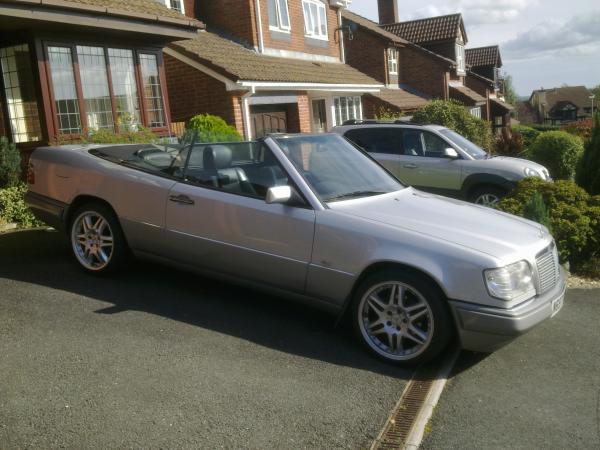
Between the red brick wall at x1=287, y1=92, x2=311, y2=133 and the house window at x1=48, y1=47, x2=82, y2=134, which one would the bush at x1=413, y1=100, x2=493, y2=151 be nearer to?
the red brick wall at x1=287, y1=92, x2=311, y2=133

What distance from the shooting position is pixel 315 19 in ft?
74.9

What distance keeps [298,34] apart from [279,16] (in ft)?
4.93

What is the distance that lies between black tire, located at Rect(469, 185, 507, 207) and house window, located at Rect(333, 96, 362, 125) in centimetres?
1262

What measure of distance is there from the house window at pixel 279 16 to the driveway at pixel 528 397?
53.1ft

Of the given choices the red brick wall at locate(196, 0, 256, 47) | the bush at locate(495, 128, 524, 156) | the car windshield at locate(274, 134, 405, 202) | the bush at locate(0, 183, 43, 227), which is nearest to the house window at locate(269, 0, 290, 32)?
the red brick wall at locate(196, 0, 256, 47)

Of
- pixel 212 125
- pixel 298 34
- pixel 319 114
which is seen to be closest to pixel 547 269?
pixel 212 125

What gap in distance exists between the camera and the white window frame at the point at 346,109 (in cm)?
2286

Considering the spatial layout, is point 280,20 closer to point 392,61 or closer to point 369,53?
point 369,53

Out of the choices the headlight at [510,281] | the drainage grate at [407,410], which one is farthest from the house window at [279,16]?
the drainage grate at [407,410]

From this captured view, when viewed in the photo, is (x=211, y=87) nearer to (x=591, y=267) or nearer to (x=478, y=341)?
(x=591, y=267)

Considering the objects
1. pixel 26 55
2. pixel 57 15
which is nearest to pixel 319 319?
pixel 57 15

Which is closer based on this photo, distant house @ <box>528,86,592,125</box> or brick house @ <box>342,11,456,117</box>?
brick house @ <box>342,11,456,117</box>

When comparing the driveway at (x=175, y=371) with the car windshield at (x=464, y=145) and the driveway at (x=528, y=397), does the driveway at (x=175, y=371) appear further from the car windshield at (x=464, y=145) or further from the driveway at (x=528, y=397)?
the car windshield at (x=464, y=145)

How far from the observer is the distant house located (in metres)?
109
